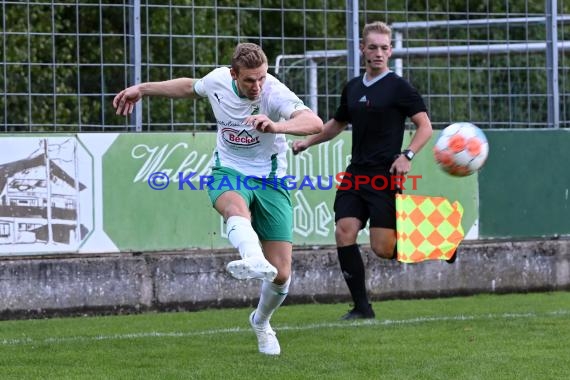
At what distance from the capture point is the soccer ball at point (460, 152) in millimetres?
9172

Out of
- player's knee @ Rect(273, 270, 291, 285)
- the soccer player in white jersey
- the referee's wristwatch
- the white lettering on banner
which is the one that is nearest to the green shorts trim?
the soccer player in white jersey

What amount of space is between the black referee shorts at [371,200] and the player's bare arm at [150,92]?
199 centimetres

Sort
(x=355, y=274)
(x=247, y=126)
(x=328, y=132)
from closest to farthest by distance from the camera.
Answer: (x=247, y=126), (x=355, y=274), (x=328, y=132)

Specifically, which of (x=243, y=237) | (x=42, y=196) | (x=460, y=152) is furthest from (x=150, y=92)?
(x=42, y=196)

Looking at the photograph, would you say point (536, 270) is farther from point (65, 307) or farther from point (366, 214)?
point (65, 307)

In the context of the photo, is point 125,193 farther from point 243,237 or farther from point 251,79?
point 243,237

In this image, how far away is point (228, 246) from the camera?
11.3m

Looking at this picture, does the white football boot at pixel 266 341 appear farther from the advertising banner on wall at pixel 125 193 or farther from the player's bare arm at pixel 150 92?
the advertising banner on wall at pixel 125 193

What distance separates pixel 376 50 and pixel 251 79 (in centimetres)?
225

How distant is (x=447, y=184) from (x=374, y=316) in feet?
8.38

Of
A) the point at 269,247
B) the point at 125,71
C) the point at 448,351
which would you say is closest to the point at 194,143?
the point at 125,71

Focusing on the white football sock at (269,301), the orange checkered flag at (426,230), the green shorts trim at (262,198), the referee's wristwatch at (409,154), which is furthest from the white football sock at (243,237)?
the orange checkered flag at (426,230)

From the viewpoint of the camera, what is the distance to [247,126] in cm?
787

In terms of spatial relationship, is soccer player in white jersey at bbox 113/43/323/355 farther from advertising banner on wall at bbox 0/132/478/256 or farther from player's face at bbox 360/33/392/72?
advertising banner on wall at bbox 0/132/478/256
